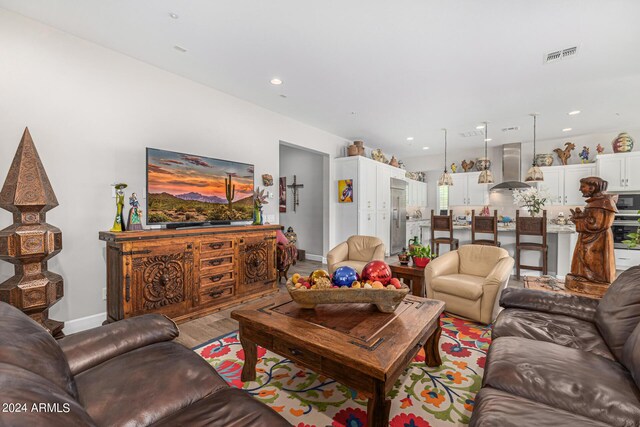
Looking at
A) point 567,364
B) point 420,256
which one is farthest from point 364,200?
point 567,364

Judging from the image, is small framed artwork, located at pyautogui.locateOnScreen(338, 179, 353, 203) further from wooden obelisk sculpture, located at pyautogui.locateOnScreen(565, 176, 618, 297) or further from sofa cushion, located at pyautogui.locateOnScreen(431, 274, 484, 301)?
wooden obelisk sculpture, located at pyautogui.locateOnScreen(565, 176, 618, 297)

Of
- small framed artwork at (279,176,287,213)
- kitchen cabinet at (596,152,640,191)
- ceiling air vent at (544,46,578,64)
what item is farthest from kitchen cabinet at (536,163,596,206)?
small framed artwork at (279,176,287,213)

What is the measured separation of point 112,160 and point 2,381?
112 inches

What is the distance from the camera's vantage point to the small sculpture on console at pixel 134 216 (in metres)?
2.88

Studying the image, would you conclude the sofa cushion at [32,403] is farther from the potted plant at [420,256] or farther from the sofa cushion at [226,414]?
the potted plant at [420,256]

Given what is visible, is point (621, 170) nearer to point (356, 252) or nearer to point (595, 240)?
point (595, 240)

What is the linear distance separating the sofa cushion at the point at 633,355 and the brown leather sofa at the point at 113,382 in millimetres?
1515

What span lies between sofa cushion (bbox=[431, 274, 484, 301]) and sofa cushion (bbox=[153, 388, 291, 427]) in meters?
2.44

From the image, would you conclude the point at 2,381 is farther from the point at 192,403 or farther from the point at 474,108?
the point at 474,108

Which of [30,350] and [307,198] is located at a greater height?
[307,198]

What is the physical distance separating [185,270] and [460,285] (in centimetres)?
289

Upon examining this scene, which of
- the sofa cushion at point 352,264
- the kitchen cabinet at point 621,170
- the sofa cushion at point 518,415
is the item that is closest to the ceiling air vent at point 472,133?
the kitchen cabinet at point 621,170

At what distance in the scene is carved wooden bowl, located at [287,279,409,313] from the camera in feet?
6.10

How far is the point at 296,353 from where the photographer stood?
1645 mm
